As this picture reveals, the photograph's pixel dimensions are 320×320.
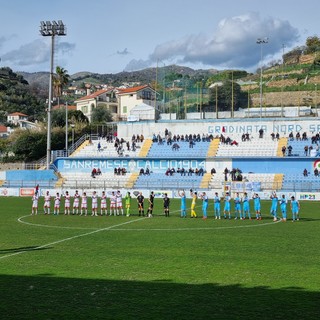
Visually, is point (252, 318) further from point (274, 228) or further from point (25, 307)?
point (274, 228)

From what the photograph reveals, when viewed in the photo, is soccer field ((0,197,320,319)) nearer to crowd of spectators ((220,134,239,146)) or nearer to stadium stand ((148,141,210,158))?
stadium stand ((148,141,210,158))

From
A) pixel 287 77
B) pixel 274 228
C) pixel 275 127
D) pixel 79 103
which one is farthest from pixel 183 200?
pixel 79 103

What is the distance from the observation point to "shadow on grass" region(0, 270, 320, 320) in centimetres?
1083

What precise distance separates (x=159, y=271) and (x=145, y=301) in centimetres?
331

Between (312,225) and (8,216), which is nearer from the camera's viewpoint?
(312,225)

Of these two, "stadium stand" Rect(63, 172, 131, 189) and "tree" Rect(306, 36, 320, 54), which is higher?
"tree" Rect(306, 36, 320, 54)

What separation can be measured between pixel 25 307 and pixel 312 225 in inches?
740

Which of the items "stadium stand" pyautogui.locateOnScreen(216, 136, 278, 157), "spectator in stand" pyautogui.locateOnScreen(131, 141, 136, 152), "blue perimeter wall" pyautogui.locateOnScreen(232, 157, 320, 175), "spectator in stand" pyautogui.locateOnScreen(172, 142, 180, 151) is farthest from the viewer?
"spectator in stand" pyautogui.locateOnScreen(131, 141, 136, 152)

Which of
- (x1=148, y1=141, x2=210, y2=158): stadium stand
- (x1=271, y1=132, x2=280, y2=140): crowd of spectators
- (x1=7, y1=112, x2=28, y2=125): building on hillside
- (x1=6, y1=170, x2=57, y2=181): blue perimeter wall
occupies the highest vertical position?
(x1=7, y1=112, x2=28, y2=125): building on hillside

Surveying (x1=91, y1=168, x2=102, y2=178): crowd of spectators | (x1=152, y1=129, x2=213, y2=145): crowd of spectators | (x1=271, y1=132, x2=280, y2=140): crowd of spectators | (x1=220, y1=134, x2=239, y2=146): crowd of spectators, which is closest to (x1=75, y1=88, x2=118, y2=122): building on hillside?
(x1=152, y1=129, x2=213, y2=145): crowd of spectators

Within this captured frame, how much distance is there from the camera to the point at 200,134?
6494 centimetres

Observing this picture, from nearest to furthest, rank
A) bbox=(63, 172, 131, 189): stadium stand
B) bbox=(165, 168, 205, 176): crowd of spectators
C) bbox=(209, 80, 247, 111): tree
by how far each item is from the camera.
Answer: bbox=(63, 172, 131, 189): stadium stand
bbox=(165, 168, 205, 176): crowd of spectators
bbox=(209, 80, 247, 111): tree

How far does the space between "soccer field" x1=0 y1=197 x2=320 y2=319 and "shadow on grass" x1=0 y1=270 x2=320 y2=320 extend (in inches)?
0.8

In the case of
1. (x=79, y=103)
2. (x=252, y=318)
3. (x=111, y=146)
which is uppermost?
(x=79, y=103)
